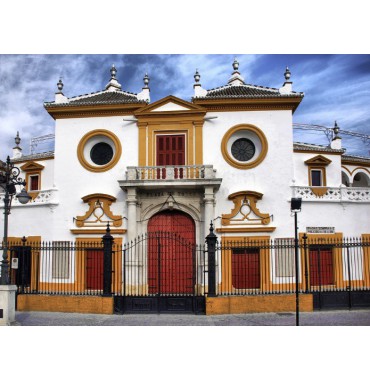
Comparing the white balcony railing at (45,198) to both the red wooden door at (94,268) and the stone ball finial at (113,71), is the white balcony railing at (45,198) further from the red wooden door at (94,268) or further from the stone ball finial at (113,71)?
the stone ball finial at (113,71)

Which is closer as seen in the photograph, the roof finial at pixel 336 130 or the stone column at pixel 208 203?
the roof finial at pixel 336 130

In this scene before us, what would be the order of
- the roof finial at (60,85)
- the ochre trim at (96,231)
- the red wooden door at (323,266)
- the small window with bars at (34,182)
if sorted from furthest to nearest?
the small window with bars at (34,182), the ochre trim at (96,231), the roof finial at (60,85), the red wooden door at (323,266)

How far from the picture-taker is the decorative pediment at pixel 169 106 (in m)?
13.4

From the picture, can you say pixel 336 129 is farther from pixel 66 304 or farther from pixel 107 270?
pixel 66 304

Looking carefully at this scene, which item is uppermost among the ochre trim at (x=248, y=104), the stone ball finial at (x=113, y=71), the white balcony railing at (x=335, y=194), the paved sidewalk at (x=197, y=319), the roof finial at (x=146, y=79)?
the stone ball finial at (x=113, y=71)

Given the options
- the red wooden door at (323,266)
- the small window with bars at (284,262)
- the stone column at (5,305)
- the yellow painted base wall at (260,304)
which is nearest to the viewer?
the stone column at (5,305)

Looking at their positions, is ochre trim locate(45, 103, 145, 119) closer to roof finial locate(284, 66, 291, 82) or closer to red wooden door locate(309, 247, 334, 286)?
roof finial locate(284, 66, 291, 82)

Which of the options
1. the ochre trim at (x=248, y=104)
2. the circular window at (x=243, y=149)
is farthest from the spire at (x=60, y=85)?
the circular window at (x=243, y=149)

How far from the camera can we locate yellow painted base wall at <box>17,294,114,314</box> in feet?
32.5

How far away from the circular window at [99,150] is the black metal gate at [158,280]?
2963 millimetres

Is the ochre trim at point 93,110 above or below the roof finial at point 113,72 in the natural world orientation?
below

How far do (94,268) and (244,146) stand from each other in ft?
20.7

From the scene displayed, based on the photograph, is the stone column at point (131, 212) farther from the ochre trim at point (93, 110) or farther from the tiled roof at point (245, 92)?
the tiled roof at point (245, 92)

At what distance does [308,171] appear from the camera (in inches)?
544
